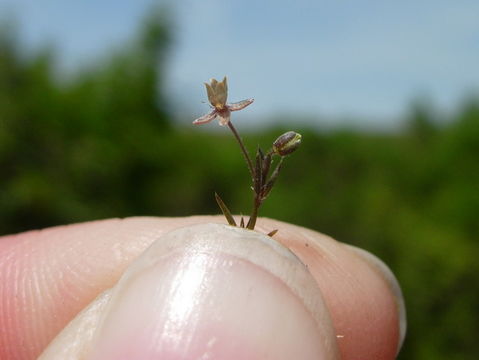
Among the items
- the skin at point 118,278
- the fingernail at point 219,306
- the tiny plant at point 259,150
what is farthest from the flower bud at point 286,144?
the skin at point 118,278

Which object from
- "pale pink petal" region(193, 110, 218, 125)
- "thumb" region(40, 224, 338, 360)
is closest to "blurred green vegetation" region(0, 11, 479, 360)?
"thumb" region(40, 224, 338, 360)

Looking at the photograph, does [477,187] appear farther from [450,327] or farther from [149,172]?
[149,172]

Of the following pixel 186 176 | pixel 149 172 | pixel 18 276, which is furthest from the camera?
pixel 186 176

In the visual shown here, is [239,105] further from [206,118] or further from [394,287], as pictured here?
[394,287]

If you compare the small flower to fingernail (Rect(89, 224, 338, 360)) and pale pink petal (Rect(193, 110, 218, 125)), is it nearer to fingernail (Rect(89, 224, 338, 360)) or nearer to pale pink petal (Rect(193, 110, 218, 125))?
pale pink petal (Rect(193, 110, 218, 125))

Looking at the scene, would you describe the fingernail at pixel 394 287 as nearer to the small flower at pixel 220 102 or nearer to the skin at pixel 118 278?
the skin at pixel 118 278

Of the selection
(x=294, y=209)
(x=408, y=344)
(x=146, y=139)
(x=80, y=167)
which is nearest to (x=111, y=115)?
(x=146, y=139)
